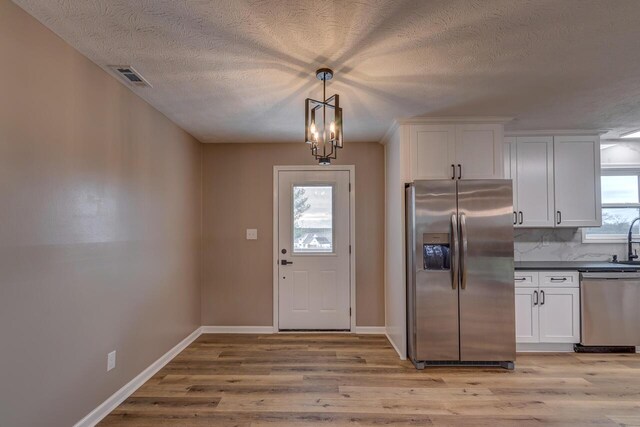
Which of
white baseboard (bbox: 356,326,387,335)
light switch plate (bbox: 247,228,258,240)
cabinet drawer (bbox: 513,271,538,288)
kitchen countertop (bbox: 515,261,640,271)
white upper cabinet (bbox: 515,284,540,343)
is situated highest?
light switch plate (bbox: 247,228,258,240)

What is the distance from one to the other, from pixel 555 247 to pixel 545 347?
1236mm

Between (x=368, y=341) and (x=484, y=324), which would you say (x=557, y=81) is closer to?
(x=484, y=324)

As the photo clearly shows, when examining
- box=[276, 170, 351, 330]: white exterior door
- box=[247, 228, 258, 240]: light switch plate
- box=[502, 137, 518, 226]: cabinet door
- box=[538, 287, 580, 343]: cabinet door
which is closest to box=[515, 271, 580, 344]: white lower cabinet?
box=[538, 287, 580, 343]: cabinet door

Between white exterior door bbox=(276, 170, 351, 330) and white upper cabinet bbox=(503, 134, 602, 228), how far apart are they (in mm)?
1988

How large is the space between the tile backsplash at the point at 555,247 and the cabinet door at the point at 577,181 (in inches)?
13.0

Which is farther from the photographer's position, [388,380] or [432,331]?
[432,331]

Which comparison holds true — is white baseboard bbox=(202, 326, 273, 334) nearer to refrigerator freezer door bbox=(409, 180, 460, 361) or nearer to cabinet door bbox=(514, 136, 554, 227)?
refrigerator freezer door bbox=(409, 180, 460, 361)

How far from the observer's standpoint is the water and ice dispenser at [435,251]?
3207 millimetres

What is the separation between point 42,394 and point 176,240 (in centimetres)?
189

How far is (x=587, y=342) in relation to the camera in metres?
3.54

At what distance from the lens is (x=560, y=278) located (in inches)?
141

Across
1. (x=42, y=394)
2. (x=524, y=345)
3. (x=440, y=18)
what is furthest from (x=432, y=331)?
(x=42, y=394)

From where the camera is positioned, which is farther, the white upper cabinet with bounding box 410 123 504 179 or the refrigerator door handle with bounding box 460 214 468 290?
the white upper cabinet with bounding box 410 123 504 179

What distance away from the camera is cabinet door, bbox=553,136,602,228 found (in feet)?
12.5
